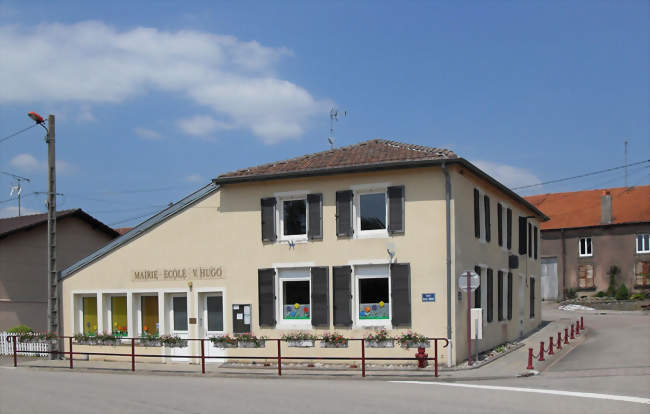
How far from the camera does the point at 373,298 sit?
1986 centimetres

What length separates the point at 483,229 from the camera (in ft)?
73.4

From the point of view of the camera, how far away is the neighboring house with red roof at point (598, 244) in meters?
47.8

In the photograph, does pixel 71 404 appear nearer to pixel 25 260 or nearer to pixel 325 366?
pixel 325 366

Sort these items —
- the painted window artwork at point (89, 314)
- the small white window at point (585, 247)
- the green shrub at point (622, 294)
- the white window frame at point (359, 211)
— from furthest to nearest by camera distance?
the small white window at point (585, 247) → the green shrub at point (622, 294) → the painted window artwork at point (89, 314) → the white window frame at point (359, 211)

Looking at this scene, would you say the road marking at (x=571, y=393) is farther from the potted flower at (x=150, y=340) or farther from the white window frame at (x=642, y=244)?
the white window frame at (x=642, y=244)

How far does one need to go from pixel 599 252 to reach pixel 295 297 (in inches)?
1351

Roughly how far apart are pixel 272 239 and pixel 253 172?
81.9 inches

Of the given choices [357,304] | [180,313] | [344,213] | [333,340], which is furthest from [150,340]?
[344,213]

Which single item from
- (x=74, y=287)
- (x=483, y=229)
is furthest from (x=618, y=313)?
(x=74, y=287)

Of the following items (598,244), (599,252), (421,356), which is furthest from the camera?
(598,244)

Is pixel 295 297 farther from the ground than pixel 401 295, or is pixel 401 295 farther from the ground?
pixel 401 295

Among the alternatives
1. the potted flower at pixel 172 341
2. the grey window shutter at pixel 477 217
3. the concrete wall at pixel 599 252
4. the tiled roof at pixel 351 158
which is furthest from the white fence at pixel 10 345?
the concrete wall at pixel 599 252

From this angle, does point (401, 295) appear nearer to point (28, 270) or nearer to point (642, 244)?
point (28, 270)

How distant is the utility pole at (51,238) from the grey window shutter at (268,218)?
740 centimetres
